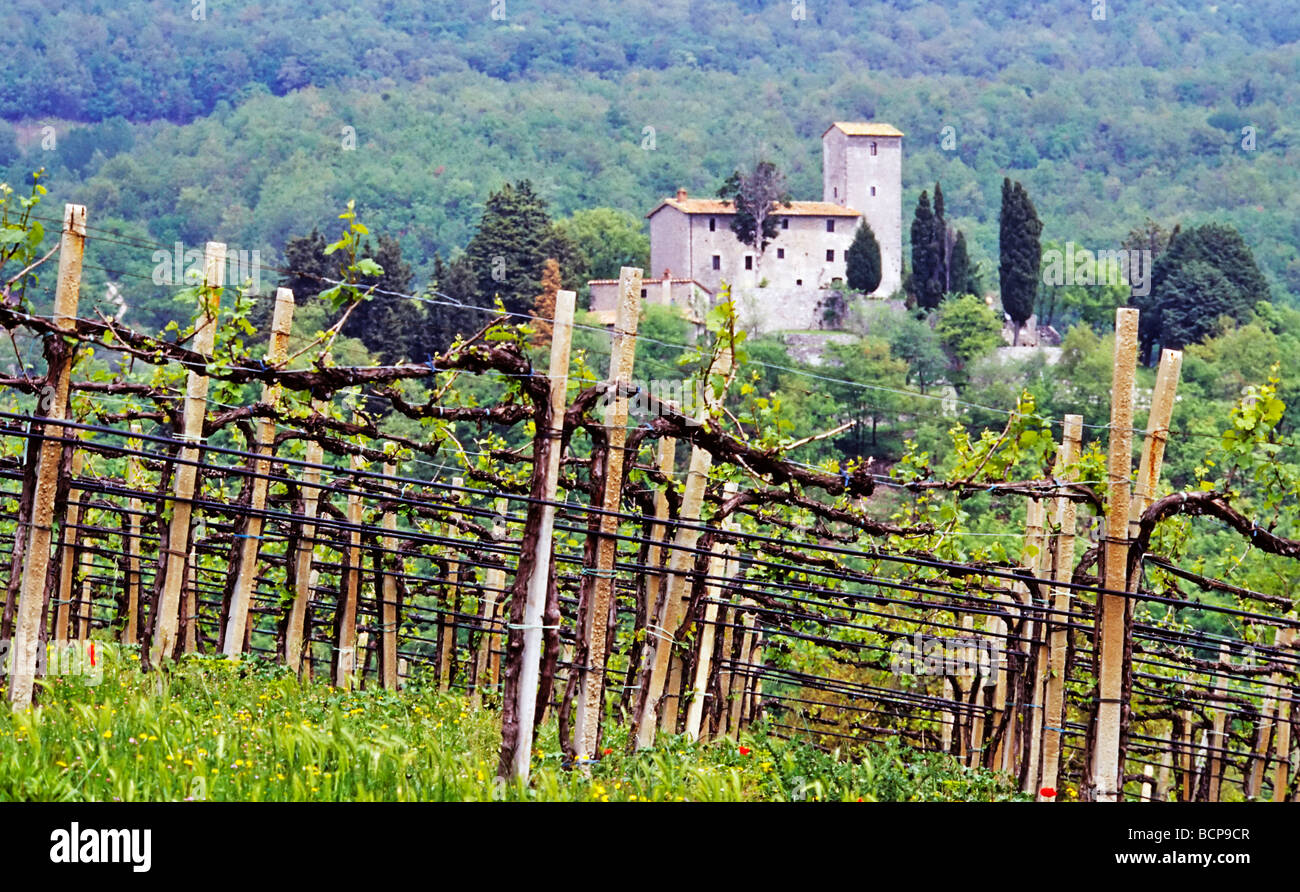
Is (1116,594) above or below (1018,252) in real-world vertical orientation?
below

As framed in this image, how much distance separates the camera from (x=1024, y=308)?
341ft

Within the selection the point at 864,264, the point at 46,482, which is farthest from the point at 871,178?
the point at 46,482

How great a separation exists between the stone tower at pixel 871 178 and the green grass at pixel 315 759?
114m

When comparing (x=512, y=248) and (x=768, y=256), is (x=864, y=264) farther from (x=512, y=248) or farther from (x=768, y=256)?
(x=512, y=248)

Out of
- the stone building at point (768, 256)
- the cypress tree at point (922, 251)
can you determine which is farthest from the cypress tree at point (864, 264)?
the cypress tree at point (922, 251)

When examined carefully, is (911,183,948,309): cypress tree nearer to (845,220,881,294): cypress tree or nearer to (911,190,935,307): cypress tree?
(911,190,935,307): cypress tree

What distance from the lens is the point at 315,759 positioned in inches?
359

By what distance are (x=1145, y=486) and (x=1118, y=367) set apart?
0.75m

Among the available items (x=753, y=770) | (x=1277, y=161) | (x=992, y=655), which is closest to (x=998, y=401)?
(x=992, y=655)

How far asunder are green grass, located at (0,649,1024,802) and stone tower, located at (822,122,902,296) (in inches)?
4495

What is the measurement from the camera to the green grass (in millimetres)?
8461

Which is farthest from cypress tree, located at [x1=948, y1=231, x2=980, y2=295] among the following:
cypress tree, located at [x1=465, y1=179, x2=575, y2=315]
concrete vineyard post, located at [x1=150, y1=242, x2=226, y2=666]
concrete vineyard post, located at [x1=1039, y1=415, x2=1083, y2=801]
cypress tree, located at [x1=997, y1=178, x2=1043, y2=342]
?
concrete vineyard post, located at [x1=150, y1=242, x2=226, y2=666]

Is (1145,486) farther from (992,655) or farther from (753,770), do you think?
(992,655)

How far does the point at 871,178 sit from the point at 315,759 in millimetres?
124599
